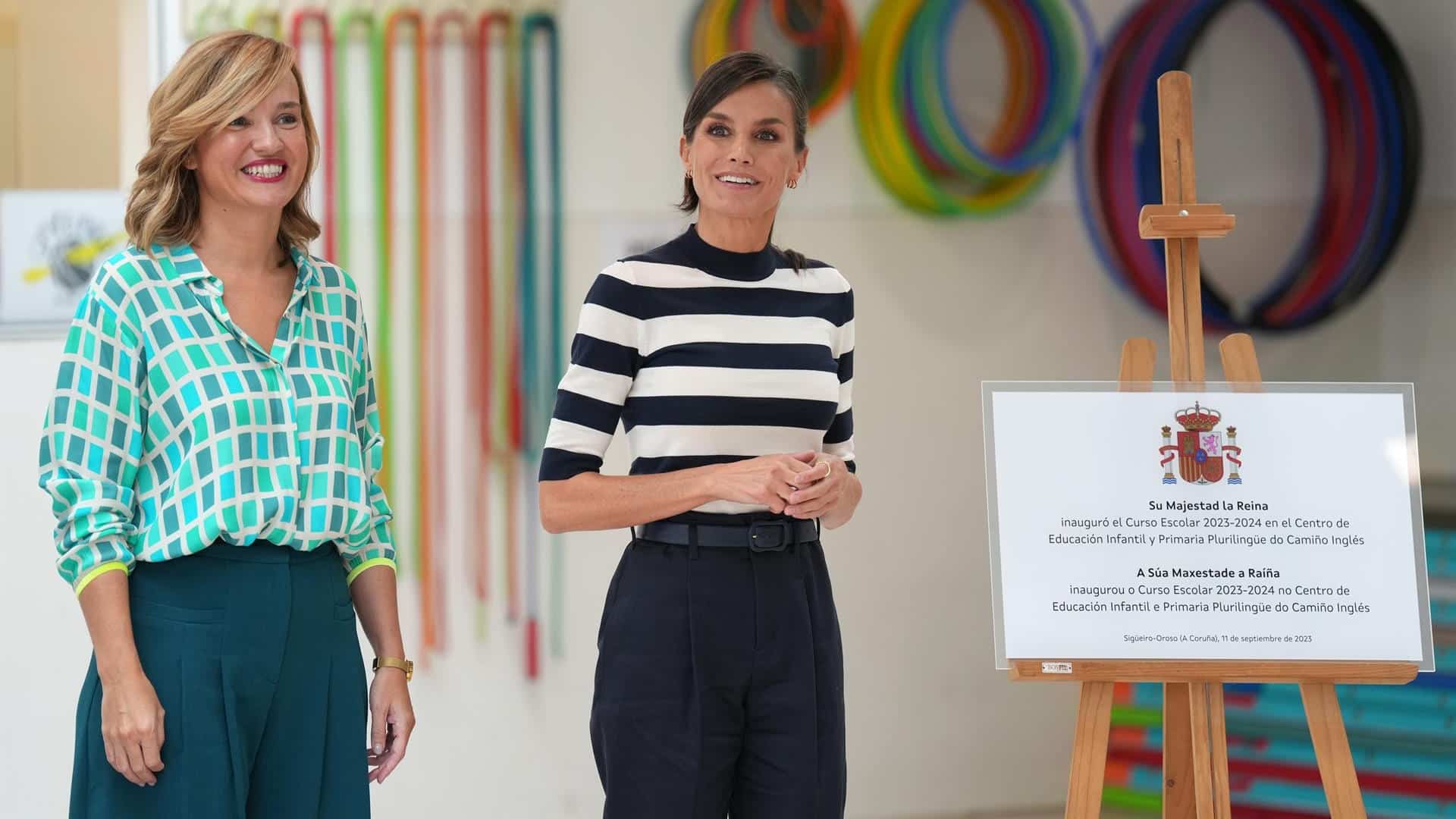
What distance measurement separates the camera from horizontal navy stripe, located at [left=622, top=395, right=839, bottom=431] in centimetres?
163

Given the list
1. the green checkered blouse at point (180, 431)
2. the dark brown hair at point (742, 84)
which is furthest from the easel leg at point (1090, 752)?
the green checkered blouse at point (180, 431)

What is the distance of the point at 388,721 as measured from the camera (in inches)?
62.7

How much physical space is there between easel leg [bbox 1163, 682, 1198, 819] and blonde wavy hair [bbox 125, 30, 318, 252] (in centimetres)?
164

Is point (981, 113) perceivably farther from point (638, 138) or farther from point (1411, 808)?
point (1411, 808)

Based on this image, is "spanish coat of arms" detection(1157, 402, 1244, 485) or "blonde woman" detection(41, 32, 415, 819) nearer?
"blonde woman" detection(41, 32, 415, 819)

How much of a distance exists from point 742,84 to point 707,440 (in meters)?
0.48

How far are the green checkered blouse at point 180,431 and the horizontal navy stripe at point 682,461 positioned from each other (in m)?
0.37

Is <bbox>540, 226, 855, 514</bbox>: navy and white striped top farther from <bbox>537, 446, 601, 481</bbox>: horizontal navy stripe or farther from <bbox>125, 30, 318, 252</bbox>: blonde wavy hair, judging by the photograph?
<bbox>125, 30, 318, 252</bbox>: blonde wavy hair

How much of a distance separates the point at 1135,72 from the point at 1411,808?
6.57 feet

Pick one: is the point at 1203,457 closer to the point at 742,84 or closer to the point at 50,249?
the point at 742,84

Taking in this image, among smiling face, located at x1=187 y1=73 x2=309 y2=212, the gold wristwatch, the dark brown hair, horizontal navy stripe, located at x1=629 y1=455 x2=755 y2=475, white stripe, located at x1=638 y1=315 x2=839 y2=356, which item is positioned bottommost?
the gold wristwatch

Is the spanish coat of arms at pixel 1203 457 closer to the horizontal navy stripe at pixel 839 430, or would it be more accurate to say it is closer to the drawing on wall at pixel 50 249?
the horizontal navy stripe at pixel 839 430

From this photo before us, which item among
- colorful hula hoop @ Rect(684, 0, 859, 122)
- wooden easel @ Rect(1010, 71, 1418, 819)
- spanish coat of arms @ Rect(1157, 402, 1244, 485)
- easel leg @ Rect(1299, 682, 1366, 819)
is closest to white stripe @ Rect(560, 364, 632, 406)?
wooden easel @ Rect(1010, 71, 1418, 819)

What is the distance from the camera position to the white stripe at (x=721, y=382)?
1.63 meters
